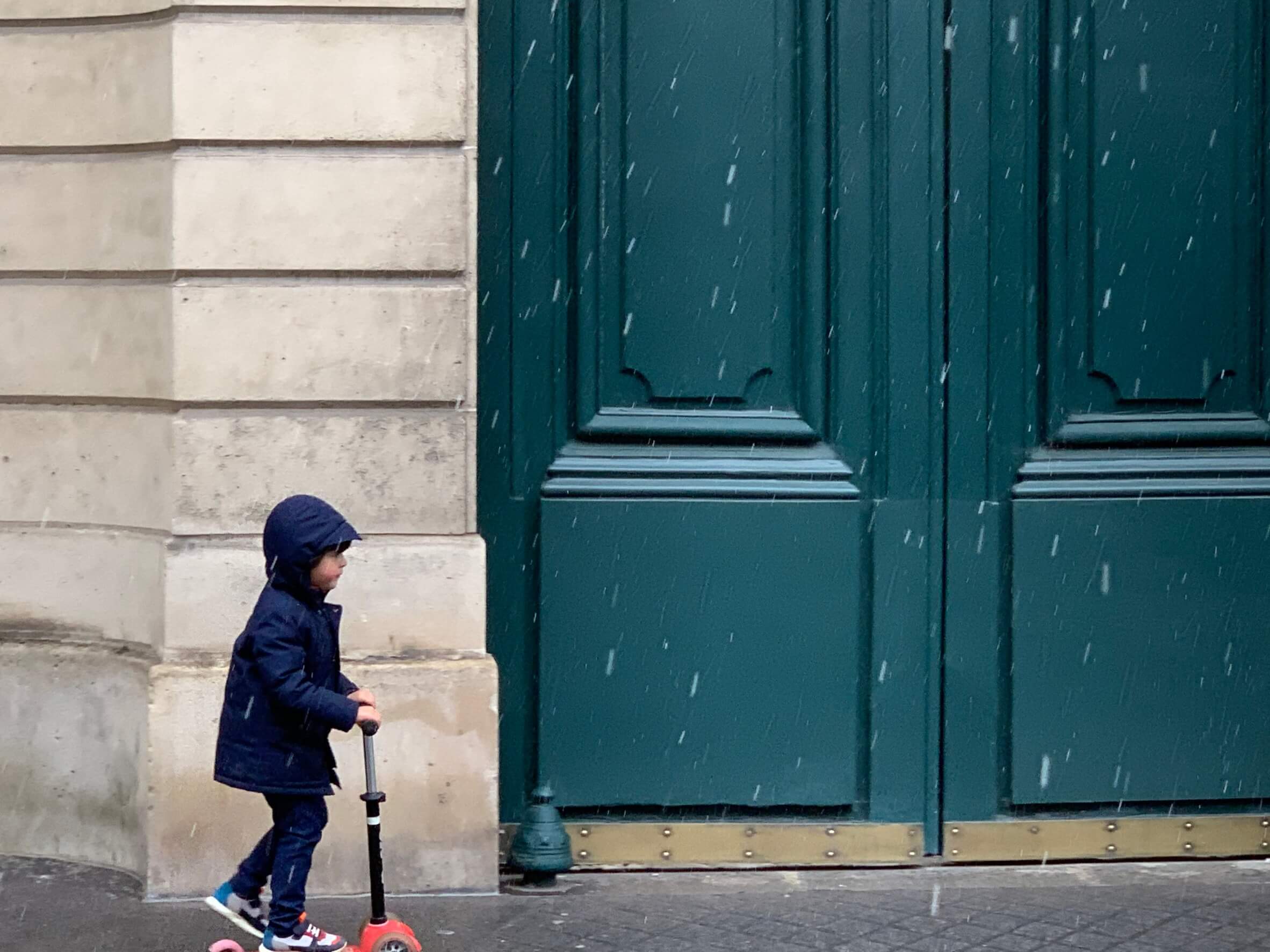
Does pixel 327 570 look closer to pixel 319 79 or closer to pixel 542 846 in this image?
pixel 542 846

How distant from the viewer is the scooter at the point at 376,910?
4.89m

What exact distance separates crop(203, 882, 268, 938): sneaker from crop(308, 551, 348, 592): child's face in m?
0.91

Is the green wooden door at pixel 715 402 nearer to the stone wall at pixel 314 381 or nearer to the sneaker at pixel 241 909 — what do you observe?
the stone wall at pixel 314 381

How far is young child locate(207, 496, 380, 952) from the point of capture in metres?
4.88

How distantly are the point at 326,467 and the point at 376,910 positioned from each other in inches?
60.3

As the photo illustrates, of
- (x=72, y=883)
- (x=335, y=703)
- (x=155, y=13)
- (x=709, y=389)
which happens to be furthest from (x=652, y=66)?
(x=72, y=883)

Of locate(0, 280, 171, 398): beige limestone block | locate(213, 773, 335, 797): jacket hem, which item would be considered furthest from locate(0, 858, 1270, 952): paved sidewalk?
locate(0, 280, 171, 398): beige limestone block

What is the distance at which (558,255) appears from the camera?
634cm

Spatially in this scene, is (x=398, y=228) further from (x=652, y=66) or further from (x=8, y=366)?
(x=8, y=366)

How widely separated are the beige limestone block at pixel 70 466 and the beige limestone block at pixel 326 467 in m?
0.36

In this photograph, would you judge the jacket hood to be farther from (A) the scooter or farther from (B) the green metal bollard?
(B) the green metal bollard

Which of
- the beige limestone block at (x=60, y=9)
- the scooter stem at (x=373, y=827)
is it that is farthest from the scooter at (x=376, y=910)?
the beige limestone block at (x=60, y=9)

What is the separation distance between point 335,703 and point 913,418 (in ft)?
8.01

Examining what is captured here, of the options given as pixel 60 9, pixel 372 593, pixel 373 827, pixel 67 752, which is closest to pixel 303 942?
pixel 373 827
